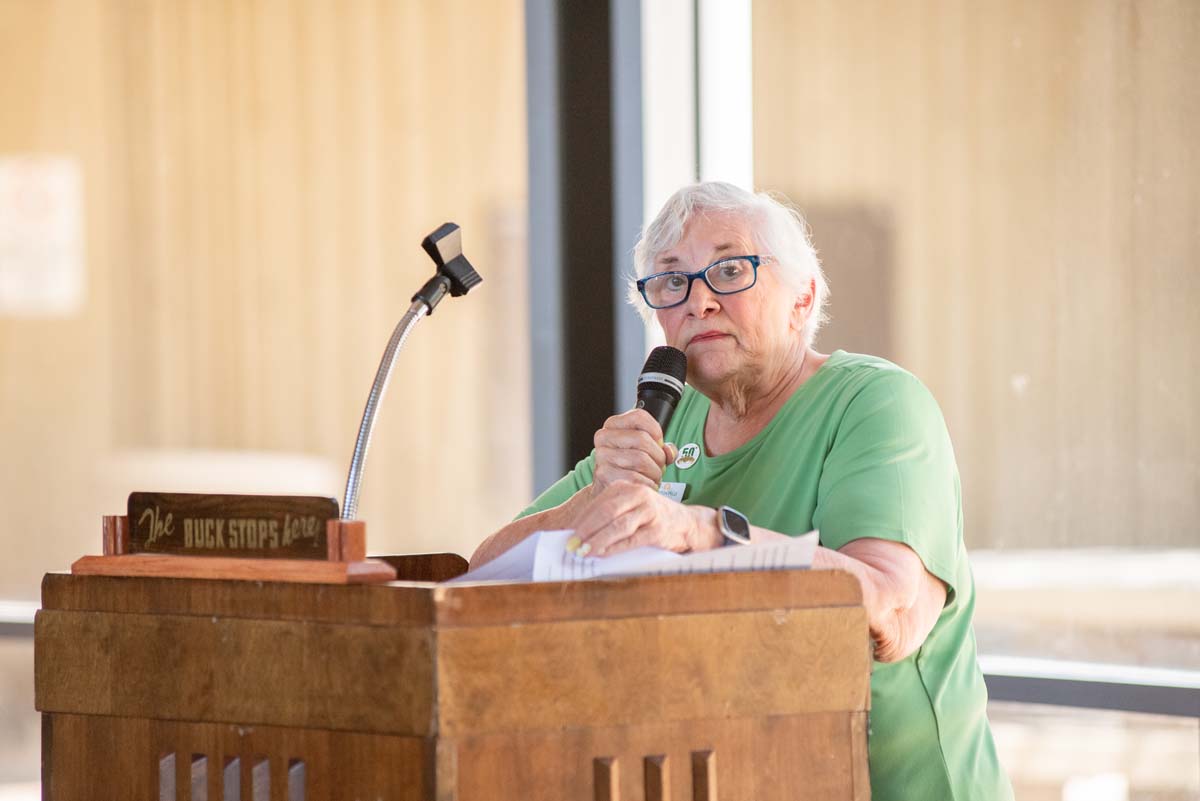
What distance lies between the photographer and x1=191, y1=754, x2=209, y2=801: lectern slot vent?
123 cm

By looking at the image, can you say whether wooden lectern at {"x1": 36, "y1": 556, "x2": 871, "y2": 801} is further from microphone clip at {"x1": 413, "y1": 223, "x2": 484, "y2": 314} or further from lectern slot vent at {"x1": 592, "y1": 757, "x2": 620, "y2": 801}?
microphone clip at {"x1": 413, "y1": 223, "x2": 484, "y2": 314}

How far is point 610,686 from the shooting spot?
3.79ft

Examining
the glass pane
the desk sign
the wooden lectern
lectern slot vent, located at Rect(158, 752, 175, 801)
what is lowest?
the glass pane

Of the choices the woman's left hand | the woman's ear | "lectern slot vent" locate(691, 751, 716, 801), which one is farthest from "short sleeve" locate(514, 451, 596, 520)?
"lectern slot vent" locate(691, 751, 716, 801)

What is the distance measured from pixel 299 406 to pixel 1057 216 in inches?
101

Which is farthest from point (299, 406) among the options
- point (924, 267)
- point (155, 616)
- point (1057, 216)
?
point (155, 616)

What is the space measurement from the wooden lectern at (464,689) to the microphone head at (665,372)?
0.56 m

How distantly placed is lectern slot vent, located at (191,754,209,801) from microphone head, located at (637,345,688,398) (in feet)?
2.45

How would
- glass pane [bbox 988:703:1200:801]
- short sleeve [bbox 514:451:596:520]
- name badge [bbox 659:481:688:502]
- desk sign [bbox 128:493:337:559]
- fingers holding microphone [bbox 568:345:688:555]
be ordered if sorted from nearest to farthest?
desk sign [bbox 128:493:337:559] → fingers holding microphone [bbox 568:345:688:555] → name badge [bbox 659:481:688:502] → short sleeve [bbox 514:451:596:520] → glass pane [bbox 988:703:1200:801]

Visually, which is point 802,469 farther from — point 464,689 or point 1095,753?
point 1095,753

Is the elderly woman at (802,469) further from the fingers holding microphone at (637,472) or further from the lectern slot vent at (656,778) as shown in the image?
the lectern slot vent at (656,778)

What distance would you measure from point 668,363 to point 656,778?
0.74m

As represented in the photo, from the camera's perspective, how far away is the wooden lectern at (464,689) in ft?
3.69

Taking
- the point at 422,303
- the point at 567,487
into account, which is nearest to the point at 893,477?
the point at 422,303
